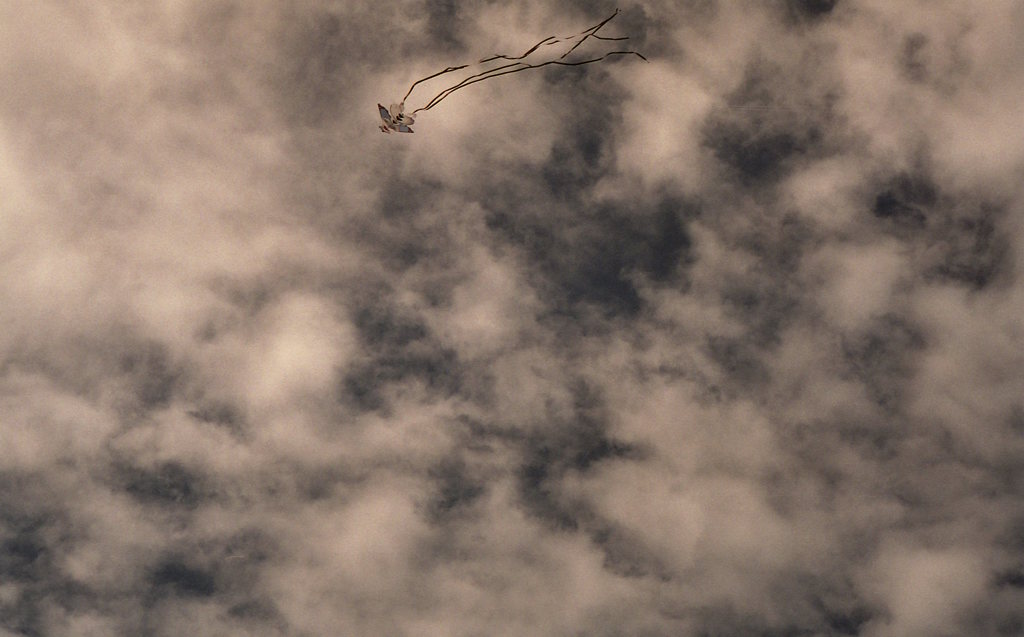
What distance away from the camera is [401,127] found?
1628 centimetres
